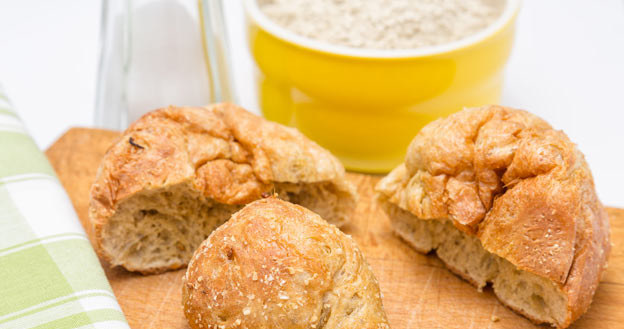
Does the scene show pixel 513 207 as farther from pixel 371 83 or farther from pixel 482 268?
pixel 371 83

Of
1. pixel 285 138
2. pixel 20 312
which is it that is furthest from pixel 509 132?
pixel 20 312

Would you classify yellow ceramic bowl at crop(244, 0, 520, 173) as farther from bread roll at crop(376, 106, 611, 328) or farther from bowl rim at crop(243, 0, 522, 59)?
bread roll at crop(376, 106, 611, 328)

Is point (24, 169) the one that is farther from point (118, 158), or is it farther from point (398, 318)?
point (398, 318)

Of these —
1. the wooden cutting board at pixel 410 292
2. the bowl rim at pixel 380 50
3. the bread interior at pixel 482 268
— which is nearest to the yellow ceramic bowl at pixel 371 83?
the bowl rim at pixel 380 50

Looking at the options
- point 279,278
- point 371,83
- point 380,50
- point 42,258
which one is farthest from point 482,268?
point 42,258

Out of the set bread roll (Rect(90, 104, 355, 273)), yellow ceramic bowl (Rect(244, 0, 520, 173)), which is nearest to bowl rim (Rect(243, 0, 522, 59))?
yellow ceramic bowl (Rect(244, 0, 520, 173))
